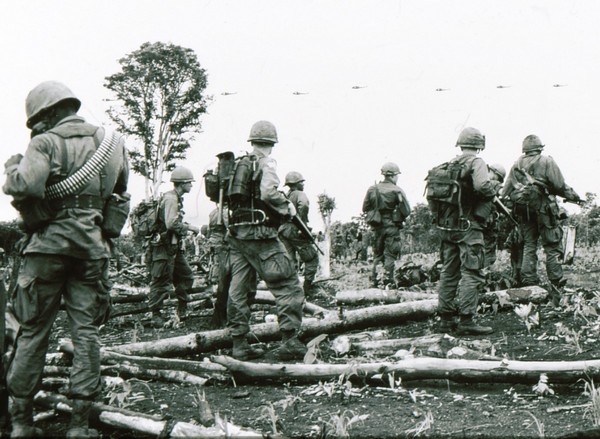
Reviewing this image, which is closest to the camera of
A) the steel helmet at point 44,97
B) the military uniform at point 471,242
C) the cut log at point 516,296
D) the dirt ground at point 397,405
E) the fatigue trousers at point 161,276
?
the dirt ground at point 397,405

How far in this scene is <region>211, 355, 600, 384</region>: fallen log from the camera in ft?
15.5

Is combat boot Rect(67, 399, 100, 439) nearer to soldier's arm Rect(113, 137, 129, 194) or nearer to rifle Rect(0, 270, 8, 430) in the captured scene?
rifle Rect(0, 270, 8, 430)

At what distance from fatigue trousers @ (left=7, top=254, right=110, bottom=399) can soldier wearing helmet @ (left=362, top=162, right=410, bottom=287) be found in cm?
978

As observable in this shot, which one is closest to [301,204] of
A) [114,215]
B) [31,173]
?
[114,215]

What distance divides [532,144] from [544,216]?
120cm

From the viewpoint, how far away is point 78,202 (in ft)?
14.0

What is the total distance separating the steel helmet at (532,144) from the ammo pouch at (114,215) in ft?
25.1

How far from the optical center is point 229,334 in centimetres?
688

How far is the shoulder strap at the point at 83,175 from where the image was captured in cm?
419

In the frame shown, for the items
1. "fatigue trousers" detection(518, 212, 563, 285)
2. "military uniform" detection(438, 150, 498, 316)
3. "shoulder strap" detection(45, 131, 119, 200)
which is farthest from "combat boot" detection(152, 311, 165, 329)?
"fatigue trousers" detection(518, 212, 563, 285)

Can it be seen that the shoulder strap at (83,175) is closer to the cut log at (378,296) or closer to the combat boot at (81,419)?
the combat boot at (81,419)

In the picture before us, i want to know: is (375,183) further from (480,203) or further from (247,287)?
(247,287)

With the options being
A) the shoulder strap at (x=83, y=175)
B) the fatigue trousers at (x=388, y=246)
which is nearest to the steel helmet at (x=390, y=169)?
the fatigue trousers at (x=388, y=246)

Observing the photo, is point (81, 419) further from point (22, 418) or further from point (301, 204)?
point (301, 204)
